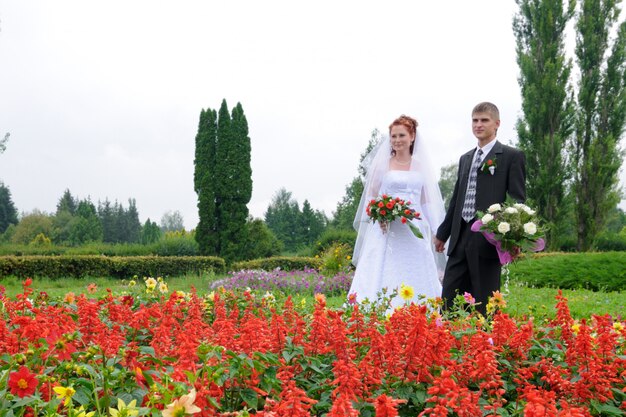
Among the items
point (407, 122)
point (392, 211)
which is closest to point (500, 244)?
point (392, 211)

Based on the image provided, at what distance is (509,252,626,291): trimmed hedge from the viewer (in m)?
11.5

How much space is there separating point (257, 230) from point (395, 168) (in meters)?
16.1

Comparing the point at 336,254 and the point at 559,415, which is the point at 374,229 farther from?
the point at 336,254

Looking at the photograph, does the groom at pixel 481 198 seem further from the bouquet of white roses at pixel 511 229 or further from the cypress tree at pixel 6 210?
the cypress tree at pixel 6 210

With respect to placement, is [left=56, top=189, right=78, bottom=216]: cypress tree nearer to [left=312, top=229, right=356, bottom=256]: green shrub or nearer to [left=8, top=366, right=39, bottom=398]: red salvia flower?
[left=312, top=229, right=356, bottom=256]: green shrub

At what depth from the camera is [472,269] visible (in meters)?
4.66

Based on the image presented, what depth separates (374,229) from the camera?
6.33 m

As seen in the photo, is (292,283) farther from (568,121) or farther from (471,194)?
(568,121)

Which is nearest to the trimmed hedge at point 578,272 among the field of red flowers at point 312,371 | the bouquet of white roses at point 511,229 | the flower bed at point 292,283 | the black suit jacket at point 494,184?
the flower bed at point 292,283

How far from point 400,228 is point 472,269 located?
1.52 metres

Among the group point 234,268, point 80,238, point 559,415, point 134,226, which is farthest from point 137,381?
point 134,226

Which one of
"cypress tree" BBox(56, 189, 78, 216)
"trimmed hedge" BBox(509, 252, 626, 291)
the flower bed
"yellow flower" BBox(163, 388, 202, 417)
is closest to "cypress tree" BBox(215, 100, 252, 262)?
the flower bed

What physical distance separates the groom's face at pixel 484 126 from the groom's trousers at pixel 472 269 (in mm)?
715

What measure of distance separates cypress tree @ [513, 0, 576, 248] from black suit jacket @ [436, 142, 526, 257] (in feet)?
48.9
